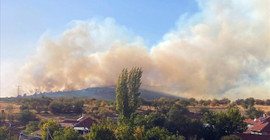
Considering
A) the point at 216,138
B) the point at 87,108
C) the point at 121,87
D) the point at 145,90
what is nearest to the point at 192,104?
the point at 87,108

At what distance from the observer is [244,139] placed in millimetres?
49656

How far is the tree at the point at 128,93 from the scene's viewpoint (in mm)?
62047

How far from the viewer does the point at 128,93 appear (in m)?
64.9

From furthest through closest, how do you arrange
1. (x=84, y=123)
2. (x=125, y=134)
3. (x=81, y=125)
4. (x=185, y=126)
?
(x=84, y=123)
(x=81, y=125)
(x=185, y=126)
(x=125, y=134)

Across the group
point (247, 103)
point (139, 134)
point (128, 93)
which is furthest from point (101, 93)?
point (139, 134)

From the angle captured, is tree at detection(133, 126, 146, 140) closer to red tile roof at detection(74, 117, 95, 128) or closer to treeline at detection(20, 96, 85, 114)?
red tile roof at detection(74, 117, 95, 128)

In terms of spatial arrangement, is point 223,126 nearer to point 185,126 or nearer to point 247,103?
point 185,126

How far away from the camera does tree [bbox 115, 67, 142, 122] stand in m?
62.0

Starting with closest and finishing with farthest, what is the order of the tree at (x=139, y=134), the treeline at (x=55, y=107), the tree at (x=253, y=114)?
the tree at (x=139, y=134) → the treeline at (x=55, y=107) → the tree at (x=253, y=114)

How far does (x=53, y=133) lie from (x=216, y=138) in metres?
27.1

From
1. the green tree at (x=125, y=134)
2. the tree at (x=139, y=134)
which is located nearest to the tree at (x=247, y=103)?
the tree at (x=139, y=134)

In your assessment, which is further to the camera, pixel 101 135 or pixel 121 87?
pixel 121 87

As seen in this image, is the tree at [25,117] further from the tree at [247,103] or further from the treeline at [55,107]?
the tree at [247,103]

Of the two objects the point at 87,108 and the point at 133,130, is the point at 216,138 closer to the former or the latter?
the point at 133,130
